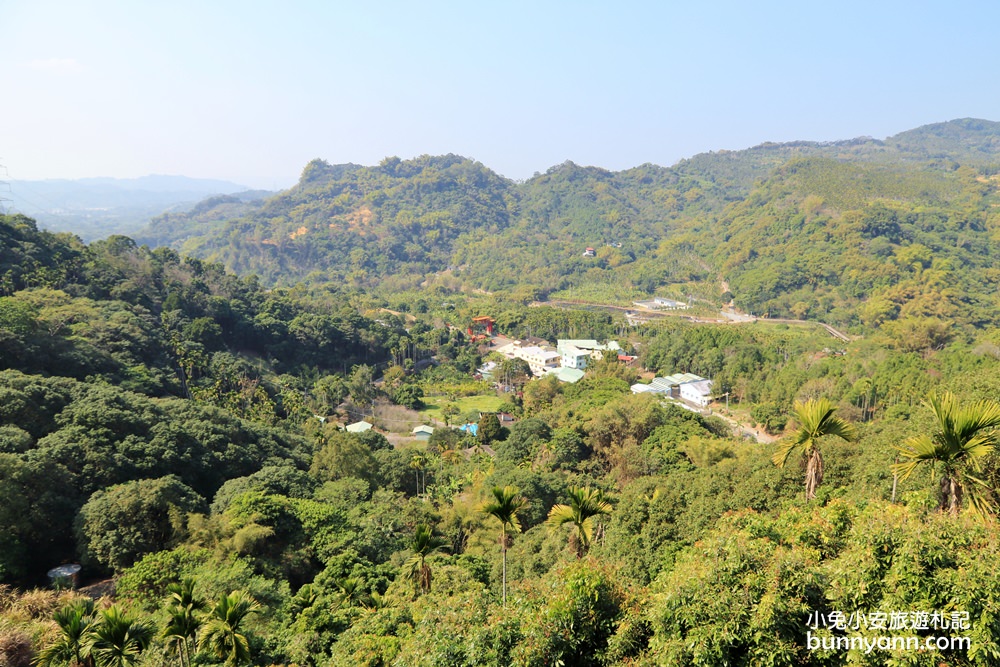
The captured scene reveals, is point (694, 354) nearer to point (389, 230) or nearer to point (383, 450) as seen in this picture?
point (383, 450)

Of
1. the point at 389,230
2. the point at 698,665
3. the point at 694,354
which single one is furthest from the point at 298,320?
the point at 389,230

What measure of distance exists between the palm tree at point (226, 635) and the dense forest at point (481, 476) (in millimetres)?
48

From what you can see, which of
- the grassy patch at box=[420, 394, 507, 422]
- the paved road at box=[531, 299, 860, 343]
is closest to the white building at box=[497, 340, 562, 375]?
the grassy patch at box=[420, 394, 507, 422]

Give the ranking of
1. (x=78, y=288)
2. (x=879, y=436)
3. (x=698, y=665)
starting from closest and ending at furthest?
(x=698, y=665)
(x=879, y=436)
(x=78, y=288)

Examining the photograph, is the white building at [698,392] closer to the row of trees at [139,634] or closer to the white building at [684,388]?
the white building at [684,388]

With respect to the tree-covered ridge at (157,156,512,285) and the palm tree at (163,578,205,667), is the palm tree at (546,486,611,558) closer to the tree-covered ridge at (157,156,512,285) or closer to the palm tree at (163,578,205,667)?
the palm tree at (163,578,205,667)

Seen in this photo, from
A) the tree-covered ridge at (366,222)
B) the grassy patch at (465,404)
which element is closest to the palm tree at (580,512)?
the grassy patch at (465,404)

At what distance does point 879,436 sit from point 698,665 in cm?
1330

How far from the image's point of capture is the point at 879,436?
1584cm

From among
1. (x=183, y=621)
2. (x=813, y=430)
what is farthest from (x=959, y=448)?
(x=183, y=621)

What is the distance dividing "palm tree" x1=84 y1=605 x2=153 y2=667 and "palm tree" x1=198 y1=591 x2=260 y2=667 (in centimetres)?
106

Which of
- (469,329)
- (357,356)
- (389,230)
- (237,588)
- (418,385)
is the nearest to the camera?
(237,588)

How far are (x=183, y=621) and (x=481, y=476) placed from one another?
746 inches

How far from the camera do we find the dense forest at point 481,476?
6.45m
